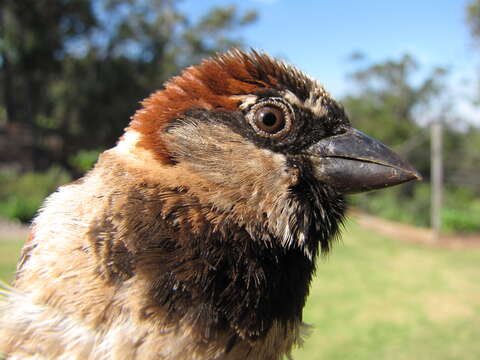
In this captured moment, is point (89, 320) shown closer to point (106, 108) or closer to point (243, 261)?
point (243, 261)

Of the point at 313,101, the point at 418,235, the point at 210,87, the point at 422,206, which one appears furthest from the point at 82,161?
the point at 313,101

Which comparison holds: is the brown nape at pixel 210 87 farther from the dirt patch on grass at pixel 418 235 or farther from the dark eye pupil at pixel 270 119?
the dirt patch on grass at pixel 418 235

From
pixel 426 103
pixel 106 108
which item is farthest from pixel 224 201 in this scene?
pixel 426 103

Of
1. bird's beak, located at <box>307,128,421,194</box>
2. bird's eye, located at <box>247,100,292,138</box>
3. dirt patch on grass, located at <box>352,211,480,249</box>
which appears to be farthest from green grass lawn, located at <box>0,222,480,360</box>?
bird's eye, located at <box>247,100,292,138</box>

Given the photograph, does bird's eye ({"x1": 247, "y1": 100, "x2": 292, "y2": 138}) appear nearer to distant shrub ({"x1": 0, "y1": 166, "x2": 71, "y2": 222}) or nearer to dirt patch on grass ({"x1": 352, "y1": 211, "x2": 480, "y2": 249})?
distant shrub ({"x1": 0, "y1": 166, "x2": 71, "y2": 222})

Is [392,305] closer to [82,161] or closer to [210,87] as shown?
[210,87]
